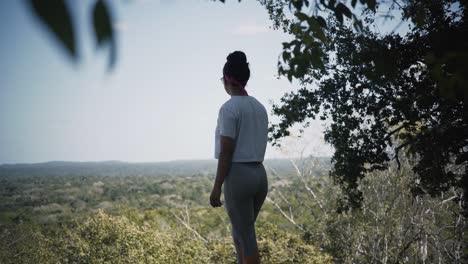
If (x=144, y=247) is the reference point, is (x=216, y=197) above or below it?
above

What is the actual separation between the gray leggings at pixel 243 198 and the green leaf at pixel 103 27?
6.84 ft

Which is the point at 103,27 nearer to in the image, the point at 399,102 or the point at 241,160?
the point at 241,160

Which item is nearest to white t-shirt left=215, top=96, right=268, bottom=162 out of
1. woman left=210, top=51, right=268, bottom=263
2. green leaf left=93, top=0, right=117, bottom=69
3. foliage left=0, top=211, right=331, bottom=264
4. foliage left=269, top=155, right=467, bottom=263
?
woman left=210, top=51, right=268, bottom=263

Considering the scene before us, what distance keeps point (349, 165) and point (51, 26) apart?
222 inches

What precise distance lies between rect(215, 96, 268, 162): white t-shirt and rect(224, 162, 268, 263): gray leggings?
0.29 ft

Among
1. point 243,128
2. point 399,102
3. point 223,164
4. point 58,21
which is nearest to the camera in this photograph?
point 58,21

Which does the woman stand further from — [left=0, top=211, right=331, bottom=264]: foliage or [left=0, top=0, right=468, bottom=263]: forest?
[left=0, top=211, right=331, bottom=264]: foliage

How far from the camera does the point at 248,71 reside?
2.72m

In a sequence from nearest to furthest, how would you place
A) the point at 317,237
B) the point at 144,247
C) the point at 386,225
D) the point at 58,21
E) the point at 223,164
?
the point at 58,21, the point at 223,164, the point at 386,225, the point at 317,237, the point at 144,247

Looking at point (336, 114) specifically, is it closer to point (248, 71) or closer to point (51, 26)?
point (248, 71)

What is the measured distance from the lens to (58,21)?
0.39 m

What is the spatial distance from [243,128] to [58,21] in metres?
2.23

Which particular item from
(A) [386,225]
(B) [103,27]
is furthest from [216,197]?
(A) [386,225]

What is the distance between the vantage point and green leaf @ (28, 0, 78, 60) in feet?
1.27
